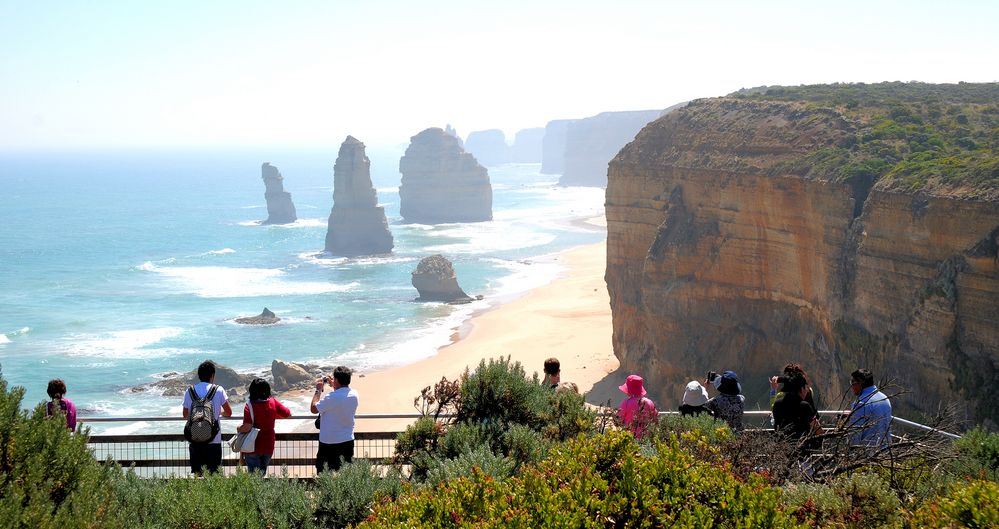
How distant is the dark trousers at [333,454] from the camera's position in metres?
9.73

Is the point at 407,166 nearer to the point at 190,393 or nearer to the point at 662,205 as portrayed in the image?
the point at 662,205

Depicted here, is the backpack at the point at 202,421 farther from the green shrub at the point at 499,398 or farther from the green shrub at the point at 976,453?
the green shrub at the point at 976,453

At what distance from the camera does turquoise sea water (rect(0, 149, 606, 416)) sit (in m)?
46.7

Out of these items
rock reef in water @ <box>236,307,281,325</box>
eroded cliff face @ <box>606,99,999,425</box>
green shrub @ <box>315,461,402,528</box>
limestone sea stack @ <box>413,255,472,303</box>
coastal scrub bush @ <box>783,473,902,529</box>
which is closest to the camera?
coastal scrub bush @ <box>783,473,902,529</box>

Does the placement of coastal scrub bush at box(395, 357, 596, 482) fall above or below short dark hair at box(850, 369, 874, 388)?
below

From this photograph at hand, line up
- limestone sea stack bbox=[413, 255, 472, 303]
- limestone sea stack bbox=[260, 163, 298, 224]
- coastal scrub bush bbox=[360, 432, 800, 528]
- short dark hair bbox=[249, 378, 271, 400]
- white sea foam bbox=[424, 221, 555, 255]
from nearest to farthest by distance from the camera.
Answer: coastal scrub bush bbox=[360, 432, 800, 528] → short dark hair bbox=[249, 378, 271, 400] → limestone sea stack bbox=[413, 255, 472, 303] → white sea foam bbox=[424, 221, 555, 255] → limestone sea stack bbox=[260, 163, 298, 224]

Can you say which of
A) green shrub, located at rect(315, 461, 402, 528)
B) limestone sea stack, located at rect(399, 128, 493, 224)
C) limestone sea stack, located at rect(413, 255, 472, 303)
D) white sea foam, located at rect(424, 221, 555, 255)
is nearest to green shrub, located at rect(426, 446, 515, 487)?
green shrub, located at rect(315, 461, 402, 528)

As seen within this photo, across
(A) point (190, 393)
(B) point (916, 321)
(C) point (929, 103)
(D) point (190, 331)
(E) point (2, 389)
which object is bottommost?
(D) point (190, 331)

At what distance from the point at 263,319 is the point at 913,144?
3908 centimetres

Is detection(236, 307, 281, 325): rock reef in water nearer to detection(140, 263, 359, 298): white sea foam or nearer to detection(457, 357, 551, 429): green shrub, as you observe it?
detection(140, 263, 359, 298): white sea foam

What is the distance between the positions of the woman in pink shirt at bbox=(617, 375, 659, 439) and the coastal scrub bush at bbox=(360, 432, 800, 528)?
2.88 m

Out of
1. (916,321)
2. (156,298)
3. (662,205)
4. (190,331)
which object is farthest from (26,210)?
(916,321)

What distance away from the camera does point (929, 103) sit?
3316cm

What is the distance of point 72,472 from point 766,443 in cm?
572
